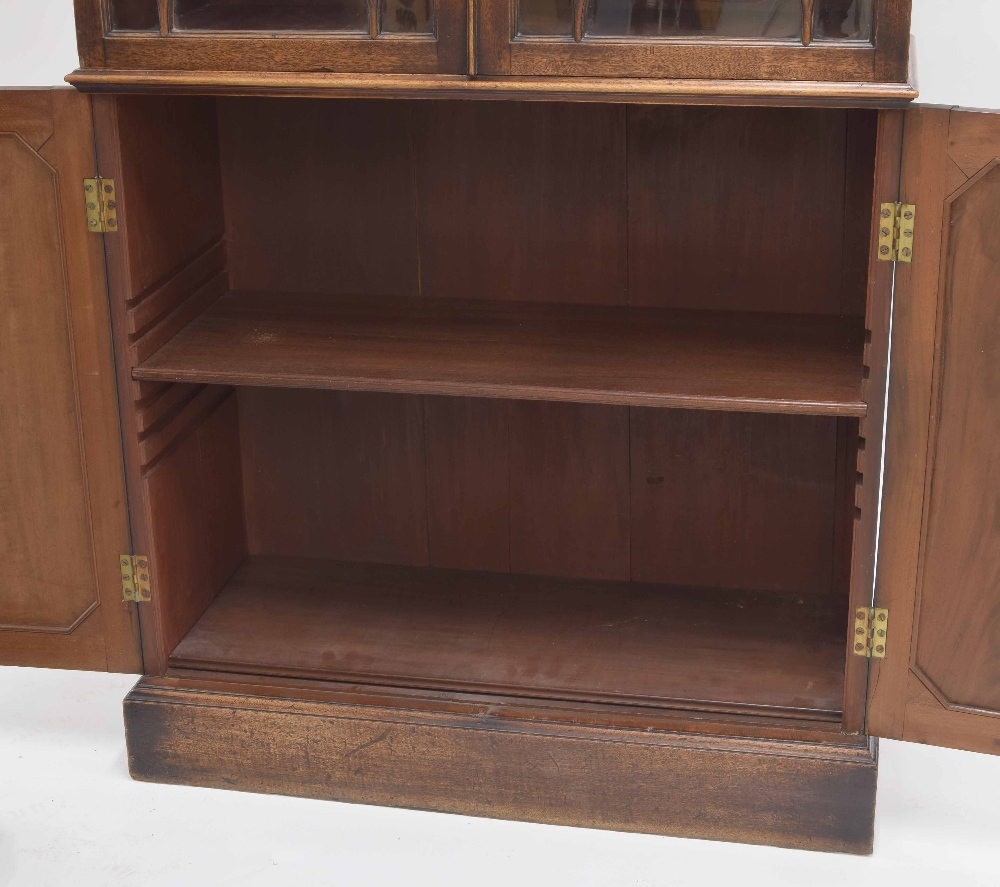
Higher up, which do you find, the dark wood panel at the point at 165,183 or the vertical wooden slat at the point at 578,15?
the vertical wooden slat at the point at 578,15

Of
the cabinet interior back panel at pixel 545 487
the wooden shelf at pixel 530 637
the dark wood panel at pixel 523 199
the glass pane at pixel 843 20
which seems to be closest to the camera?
the glass pane at pixel 843 20

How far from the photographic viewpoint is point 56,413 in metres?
2.51

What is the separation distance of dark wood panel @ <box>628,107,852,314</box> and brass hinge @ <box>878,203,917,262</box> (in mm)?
487

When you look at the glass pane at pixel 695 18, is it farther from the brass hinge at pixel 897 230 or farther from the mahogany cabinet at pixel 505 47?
the brass hinge at pixel 897 230

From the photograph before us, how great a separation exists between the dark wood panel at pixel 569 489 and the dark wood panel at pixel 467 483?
0.03 meters

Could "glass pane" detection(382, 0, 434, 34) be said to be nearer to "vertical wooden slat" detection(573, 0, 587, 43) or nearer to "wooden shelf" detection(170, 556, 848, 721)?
"vertical wooden slat" detection(573, 0, 587, 43)

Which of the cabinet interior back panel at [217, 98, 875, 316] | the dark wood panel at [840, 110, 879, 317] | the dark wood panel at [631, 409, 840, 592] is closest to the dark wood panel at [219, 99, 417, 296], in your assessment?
the cabinet interior back panel at [217, 98, 875, 316]

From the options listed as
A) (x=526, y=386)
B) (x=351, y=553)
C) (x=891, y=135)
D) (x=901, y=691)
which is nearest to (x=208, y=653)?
(x=351, y=553)

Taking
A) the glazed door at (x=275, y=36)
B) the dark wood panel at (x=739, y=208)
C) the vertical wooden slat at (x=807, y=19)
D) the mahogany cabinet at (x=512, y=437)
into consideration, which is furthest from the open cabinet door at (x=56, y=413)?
the vertical wooden slat at (x=807, y=19)

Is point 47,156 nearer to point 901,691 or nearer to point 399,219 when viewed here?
point 399,219

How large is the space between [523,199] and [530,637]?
0.84m

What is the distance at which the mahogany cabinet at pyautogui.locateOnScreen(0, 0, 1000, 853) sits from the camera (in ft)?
7.48

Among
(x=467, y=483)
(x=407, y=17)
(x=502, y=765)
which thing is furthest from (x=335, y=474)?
(x=407, y=17)

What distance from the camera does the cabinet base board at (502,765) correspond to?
241 cm
